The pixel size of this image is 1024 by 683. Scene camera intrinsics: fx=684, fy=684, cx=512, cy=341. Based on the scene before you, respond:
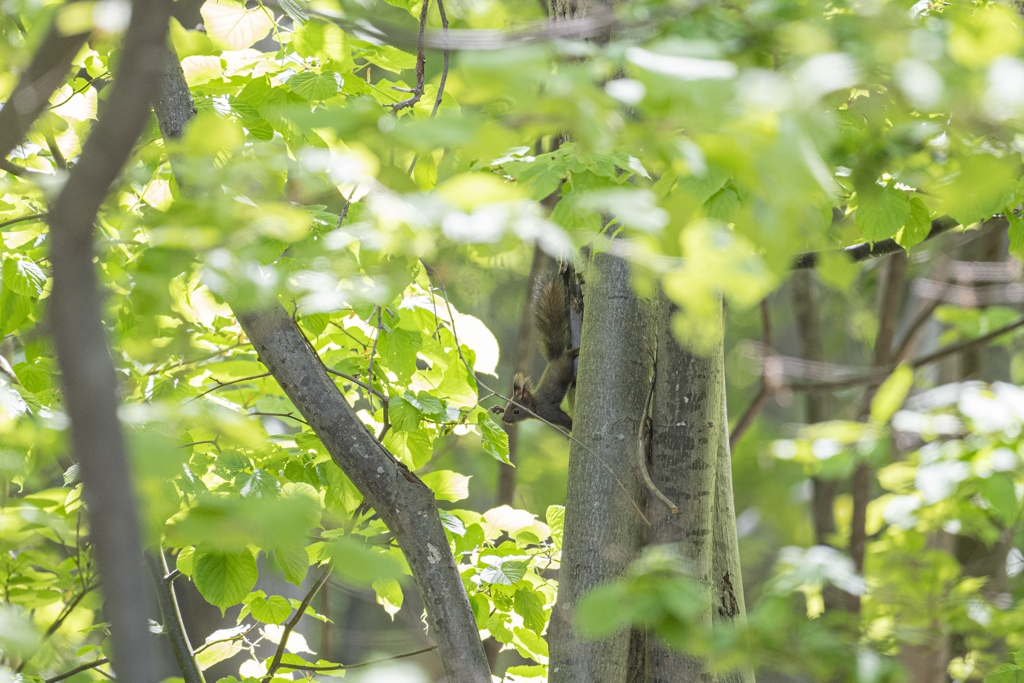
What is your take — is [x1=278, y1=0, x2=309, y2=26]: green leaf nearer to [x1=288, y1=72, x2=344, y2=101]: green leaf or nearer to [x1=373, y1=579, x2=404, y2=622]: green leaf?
[x1=288, y1=72, x2=344, y2=101]: green leaf

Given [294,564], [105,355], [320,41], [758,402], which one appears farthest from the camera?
[758,402]

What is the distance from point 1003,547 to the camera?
257cm

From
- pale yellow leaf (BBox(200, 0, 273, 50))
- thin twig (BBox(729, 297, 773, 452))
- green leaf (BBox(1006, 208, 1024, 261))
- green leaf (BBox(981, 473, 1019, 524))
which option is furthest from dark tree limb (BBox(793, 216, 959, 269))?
thin twig (BBox(729, 297, 773, 452))

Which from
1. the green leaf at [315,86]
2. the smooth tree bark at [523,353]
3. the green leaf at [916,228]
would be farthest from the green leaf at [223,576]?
the smooth tree bark at [523,353]

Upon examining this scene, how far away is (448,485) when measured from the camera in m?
1.45

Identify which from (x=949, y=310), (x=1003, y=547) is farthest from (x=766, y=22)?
(x=1003, y=547)

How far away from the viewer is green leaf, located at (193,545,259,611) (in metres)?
1.14

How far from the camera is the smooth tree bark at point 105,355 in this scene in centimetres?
51

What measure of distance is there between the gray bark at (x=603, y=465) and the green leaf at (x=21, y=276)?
3.44 feet

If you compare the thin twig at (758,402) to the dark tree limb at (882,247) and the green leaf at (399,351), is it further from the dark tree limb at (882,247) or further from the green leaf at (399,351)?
the green leaf at (399,351)

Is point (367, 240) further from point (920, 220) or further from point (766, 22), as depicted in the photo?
point (920, 220)

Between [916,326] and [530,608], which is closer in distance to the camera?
[530,608]

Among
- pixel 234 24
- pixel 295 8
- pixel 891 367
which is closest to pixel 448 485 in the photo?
pixel 295 8

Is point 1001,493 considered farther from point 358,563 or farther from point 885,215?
point 358,563
